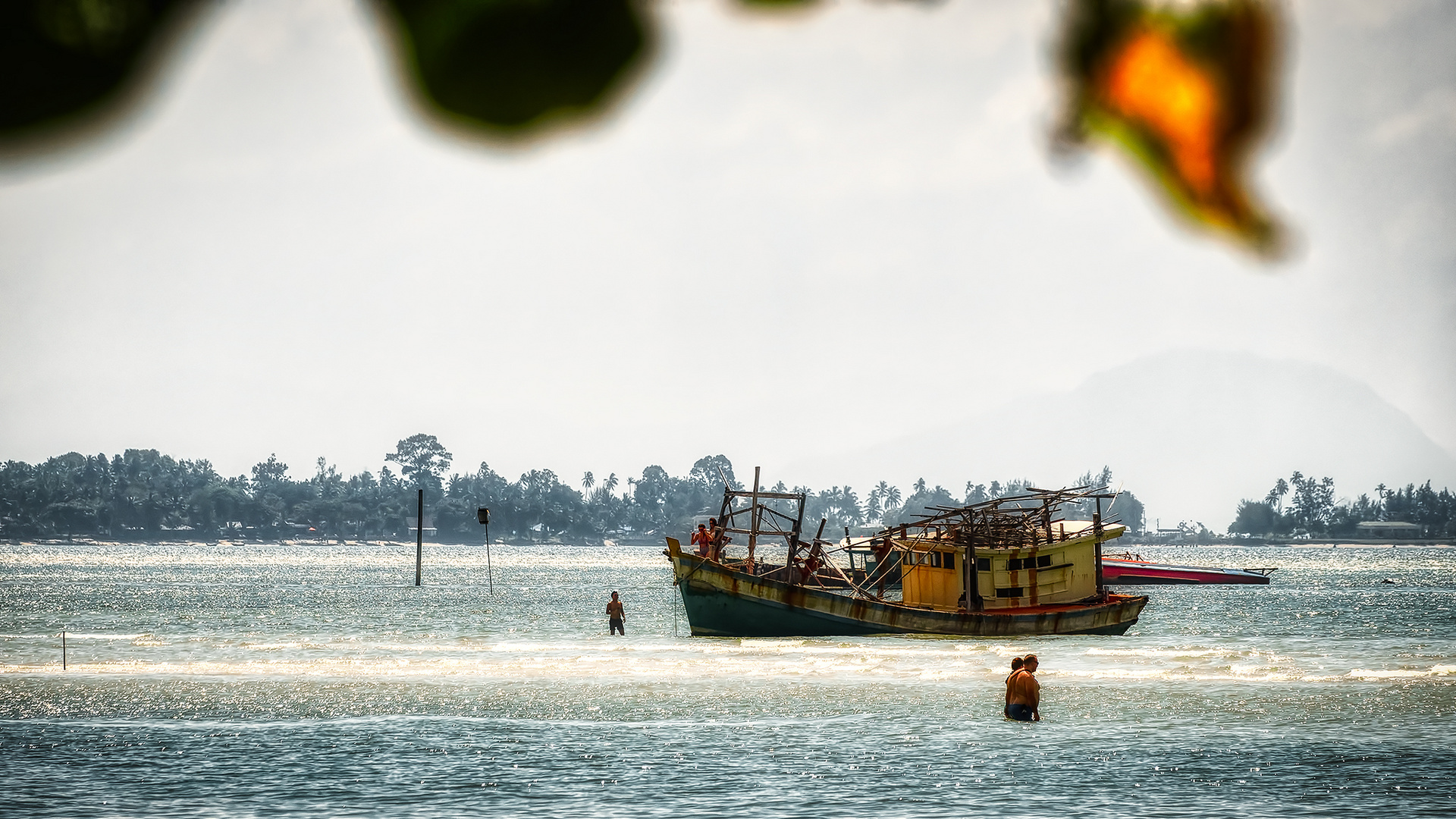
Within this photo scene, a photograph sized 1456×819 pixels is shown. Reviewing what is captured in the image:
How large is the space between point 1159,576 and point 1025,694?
89029 mm

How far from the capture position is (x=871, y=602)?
50.2m

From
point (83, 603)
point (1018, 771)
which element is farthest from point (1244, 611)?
point (83, 603)

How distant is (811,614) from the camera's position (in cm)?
5041

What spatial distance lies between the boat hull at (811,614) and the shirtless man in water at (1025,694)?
637 inches

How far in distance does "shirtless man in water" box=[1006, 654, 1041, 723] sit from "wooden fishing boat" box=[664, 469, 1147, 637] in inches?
631

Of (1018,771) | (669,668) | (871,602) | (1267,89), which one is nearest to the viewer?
(1267,89)

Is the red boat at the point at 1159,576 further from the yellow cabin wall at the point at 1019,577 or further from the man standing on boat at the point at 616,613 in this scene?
the man standing on boat at the point at 616,613

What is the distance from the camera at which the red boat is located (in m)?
116

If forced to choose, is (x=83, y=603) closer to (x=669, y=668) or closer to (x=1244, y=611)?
(x=669, y=668)

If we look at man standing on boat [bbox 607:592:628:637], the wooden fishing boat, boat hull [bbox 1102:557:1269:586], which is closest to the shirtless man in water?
the wooden fishing boat

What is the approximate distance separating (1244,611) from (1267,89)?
99855 millimetres

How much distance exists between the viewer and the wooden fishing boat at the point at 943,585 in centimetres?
5000

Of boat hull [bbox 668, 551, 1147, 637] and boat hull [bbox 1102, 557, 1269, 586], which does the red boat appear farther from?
boat hull [bbox 668, 551, 1147, 637]

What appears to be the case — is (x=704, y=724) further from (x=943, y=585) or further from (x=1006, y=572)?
(x=1006, y=572)
